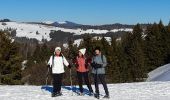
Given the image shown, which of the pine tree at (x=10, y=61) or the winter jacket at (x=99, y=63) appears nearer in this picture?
the winter jacket at (x=99, y=63)

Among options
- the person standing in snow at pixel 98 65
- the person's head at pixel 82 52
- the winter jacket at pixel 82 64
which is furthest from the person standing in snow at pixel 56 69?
the person standing in snow at pixel 98 65

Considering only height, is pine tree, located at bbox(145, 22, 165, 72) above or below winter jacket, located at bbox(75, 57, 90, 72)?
below

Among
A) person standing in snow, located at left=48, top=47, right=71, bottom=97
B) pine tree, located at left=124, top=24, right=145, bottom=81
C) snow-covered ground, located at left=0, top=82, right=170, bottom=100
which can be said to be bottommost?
pine tree, located at left=124, top=24, right=145, bottom=81

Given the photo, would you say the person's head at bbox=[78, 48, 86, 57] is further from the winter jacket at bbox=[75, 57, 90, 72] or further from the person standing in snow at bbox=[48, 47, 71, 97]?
the person standing in snow at bbox=[48, 47, 71, 97]

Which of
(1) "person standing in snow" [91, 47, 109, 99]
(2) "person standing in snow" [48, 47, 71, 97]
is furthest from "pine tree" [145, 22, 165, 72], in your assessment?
(1) "person standing in snow" [91, 47, 109, 99]

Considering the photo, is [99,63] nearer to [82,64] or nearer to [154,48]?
[82,64]

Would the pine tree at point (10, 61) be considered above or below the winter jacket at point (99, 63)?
below

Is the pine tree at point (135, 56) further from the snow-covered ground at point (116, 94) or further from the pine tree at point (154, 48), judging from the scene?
the snow-covered ground at point (116, 94)

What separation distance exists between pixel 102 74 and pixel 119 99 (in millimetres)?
1268

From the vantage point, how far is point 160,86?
859 inches

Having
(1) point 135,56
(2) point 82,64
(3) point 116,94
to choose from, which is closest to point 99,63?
(2) point 82,64

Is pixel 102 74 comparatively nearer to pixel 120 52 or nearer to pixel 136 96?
pixel 136 96

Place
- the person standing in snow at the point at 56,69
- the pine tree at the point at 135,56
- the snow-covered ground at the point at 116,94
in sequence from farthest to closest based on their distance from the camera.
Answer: the pine tree at the point at 135,56, the person standing in snow at the point at 56,69, the snow-covered ground at the point at 116,94

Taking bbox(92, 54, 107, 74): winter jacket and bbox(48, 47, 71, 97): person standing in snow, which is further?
bbox(48, 47, 71, 97): person standing in snow
